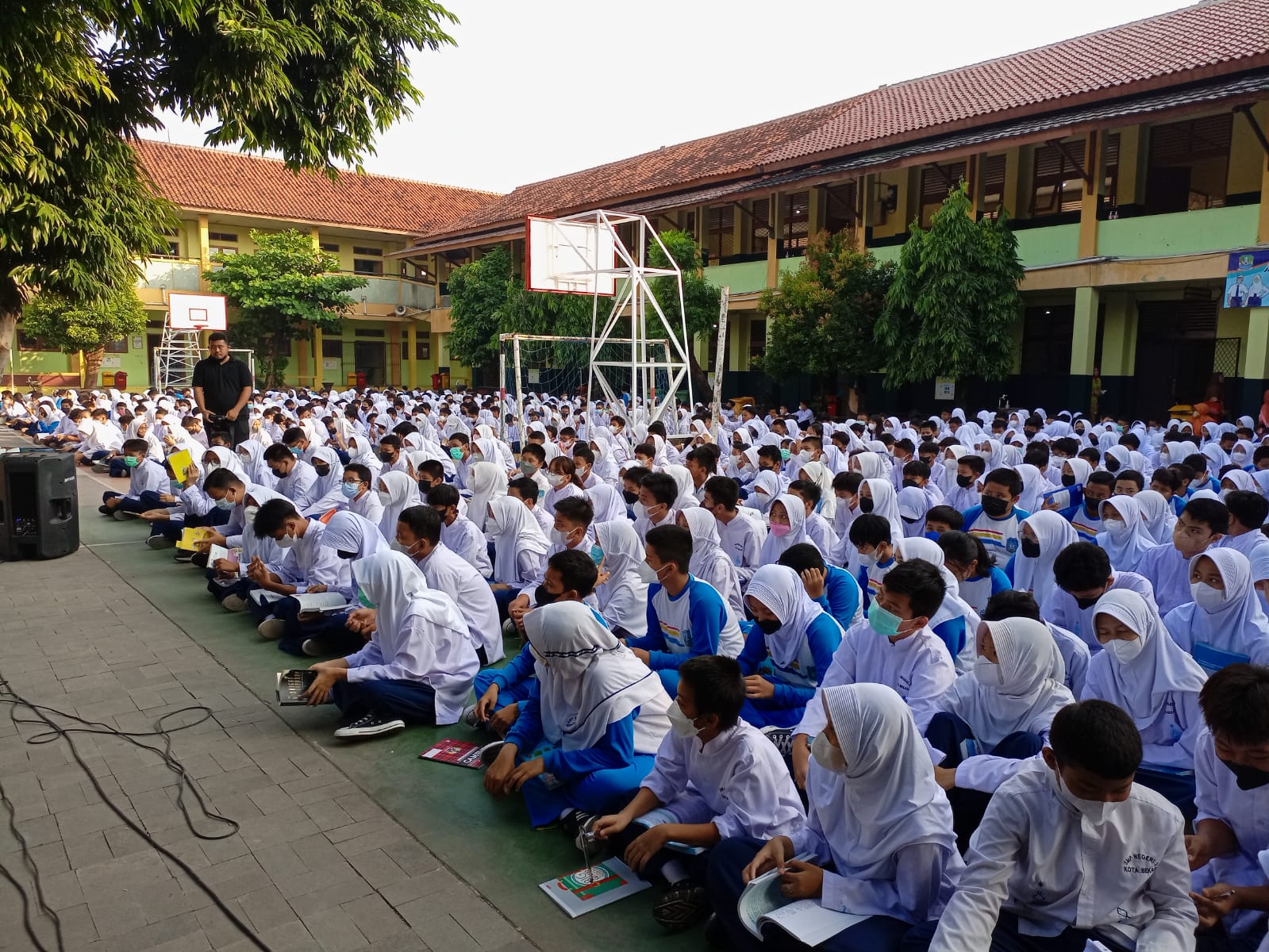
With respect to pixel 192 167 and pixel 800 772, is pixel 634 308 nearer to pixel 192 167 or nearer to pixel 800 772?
pixel 800 772

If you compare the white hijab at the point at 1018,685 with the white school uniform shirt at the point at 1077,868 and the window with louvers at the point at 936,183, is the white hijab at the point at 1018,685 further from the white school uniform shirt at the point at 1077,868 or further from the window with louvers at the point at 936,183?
the window with louvers at the point at 936,183

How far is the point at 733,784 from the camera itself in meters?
2.90

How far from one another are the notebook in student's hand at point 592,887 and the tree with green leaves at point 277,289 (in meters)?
25.8

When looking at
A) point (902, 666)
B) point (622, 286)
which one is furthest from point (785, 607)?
point (622, 286)

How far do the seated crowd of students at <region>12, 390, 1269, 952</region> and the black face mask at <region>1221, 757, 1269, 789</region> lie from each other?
1 cm

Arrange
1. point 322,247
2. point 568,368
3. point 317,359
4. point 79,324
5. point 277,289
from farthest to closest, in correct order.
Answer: point 322,247 < point 317,359 < point 277,289 < point 79,324 < point 568,368

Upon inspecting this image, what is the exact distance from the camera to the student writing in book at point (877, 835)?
2.41 m

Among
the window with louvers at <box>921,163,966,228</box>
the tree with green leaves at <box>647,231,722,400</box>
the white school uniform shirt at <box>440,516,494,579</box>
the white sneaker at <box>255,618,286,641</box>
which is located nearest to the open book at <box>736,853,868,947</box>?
the white school uniform shirt at <box>440,516,494,579</box>

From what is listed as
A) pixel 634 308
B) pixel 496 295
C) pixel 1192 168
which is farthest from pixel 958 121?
pixel 496 295

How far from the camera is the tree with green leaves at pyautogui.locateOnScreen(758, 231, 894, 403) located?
15859mm

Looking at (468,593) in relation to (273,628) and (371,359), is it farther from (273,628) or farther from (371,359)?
(371,359)

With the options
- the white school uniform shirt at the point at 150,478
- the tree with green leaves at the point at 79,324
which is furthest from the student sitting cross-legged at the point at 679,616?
the tree with green leaves at the point at 79,324

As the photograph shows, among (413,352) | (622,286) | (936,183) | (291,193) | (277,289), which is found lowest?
(413,352)

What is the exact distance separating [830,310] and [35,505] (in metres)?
12.2
